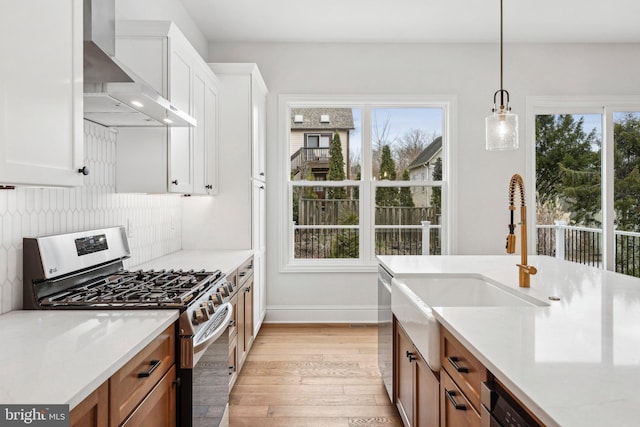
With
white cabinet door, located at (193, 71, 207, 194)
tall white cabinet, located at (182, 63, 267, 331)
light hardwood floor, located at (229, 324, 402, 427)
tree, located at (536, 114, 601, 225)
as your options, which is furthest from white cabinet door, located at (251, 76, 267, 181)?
tree, located at (536, 114, 601, 225)

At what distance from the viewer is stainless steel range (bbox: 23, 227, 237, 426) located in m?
1.59

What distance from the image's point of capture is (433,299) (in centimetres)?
222

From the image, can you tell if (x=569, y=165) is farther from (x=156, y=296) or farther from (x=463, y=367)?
(x=156, y=296)

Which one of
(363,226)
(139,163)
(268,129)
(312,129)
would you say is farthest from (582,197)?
(139,163)

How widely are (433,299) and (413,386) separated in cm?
51

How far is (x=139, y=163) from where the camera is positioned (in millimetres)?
2426

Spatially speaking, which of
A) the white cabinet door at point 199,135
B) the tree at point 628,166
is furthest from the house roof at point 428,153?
the white cabinet door at point 199,135

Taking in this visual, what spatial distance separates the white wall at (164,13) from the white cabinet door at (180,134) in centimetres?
37

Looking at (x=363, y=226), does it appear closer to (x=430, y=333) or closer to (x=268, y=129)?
(x=268, y=129)

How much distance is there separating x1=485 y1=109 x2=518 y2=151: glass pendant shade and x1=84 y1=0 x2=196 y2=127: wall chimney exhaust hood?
6.19ft

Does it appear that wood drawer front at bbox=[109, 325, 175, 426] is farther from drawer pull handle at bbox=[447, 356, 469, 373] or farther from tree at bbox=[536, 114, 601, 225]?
tree at bbox=[536, 114, 601, 225]

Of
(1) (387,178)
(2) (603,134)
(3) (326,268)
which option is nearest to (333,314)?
(3) (326,268)

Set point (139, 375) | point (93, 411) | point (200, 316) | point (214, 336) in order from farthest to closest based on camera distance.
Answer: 1. point (214, 336)
2. point (200, 316)
3. point (139, 375)
4. point (93, 411)

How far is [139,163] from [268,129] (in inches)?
79.0
